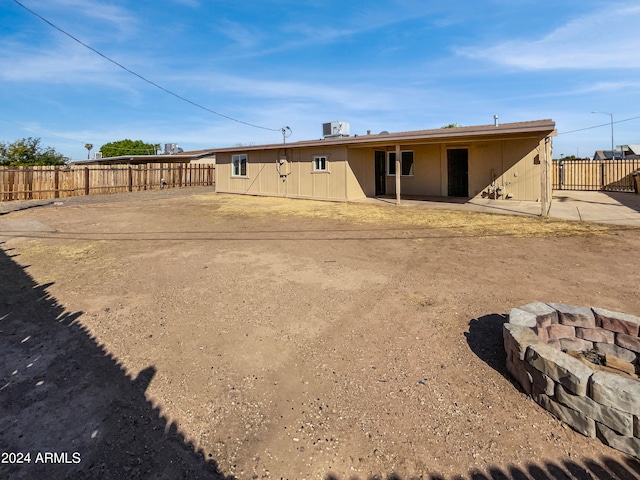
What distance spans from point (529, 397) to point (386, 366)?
1.12 m

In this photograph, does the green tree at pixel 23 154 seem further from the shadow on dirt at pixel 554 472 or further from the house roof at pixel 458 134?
the shadow on dirt at pixel 554 472

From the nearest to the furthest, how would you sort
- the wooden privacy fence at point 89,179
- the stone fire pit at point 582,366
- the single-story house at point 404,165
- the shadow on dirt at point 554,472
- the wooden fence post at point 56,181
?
1. the shadow on dirt at point 554,472
2. the stone fire pit at point 582,366
3. the single-story house at point 404,165
4. the wooden privacy fence at point 89,179
5. the wooden fence post at point 56,181

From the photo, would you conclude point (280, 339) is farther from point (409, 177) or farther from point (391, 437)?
point (409, 177)

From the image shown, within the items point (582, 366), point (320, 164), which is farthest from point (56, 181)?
point (582, 366)

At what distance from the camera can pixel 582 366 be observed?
8.10 feet

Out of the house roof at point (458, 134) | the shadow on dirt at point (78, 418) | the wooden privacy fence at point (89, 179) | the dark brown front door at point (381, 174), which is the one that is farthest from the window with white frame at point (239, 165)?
the shadow on dirt at point (78, 418)

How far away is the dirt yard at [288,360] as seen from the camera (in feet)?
7.48

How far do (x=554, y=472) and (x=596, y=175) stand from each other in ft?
74.8

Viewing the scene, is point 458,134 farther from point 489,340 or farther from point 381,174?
point 489,340

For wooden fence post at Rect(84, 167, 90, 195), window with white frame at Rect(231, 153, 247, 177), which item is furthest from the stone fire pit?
wooden fence post at Rect(84, 167, 90, 195)

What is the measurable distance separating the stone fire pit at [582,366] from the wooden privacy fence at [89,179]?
70.6 feet

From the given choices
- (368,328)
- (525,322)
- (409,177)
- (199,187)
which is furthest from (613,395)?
(199,187)

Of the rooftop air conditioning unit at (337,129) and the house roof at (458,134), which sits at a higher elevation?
the rooftop air conditioning unit at (337,129)

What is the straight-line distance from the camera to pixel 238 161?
20422 millimetres
